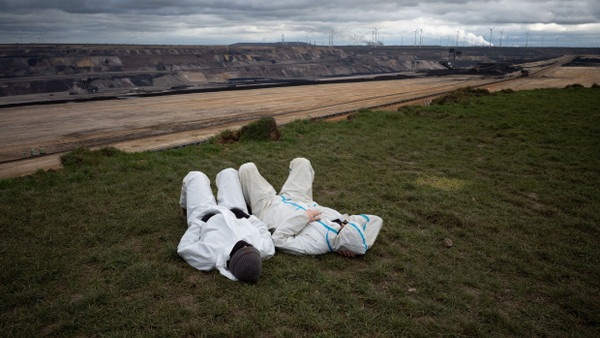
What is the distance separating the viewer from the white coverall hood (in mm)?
4328

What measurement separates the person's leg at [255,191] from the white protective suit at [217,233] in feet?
0.68

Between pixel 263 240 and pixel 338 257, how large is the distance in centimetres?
98

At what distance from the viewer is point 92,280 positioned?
12.8ft

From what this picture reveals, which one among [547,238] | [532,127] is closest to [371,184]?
[547,238]

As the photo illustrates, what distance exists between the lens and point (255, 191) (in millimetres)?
5016

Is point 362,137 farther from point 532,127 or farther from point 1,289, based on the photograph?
point 1,289

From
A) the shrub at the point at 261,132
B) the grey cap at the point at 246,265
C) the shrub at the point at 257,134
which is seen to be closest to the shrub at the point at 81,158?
the shrub at the point at 257,134

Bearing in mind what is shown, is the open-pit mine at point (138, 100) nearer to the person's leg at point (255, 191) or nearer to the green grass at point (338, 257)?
the green grass at point (338, 257)

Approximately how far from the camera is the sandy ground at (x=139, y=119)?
1193 cm

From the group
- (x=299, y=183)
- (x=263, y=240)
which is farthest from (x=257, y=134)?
(x=263, y=240)

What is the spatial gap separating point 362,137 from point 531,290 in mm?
8359

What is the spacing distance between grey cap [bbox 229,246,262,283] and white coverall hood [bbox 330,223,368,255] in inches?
44.5

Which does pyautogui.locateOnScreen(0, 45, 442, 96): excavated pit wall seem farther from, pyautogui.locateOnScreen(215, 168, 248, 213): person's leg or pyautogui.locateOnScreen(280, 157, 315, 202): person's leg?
pyautogui.locateOnScreen(280, 157, 315, 202): person's leg

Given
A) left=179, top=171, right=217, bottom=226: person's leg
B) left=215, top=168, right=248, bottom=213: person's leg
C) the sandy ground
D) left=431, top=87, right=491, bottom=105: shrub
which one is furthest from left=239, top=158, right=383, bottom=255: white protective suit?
left=431, top=87, right=491, bottom=105: shrub
